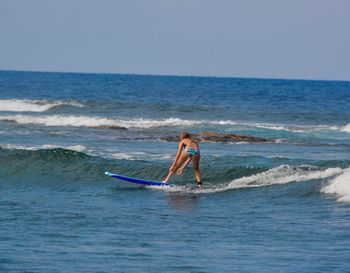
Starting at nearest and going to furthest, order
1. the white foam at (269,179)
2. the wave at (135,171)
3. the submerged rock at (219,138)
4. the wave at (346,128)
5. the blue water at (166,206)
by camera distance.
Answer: the blue water at (166,206) → the white foam at (269,179) → the wave at (135,171) → the submerged rock at (219,138) → the wave at (346,128)

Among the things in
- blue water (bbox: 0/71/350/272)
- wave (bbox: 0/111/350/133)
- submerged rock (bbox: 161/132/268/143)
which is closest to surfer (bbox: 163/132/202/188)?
blue water (bbox: 0/71/350/272)

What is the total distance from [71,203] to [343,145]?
19.1 metres

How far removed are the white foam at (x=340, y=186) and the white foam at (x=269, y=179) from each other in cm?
126

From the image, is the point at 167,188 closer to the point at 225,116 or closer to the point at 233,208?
the point at 233,208

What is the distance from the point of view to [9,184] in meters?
21.9

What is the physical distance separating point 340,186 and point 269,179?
254cm

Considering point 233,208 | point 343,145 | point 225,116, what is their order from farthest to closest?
point 225,116, point 343,145, point 233,208

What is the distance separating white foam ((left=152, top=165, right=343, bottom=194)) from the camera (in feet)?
68.2

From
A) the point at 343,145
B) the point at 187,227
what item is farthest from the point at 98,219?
the point at 343,145

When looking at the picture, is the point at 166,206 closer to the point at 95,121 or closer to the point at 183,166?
the point at 183,166

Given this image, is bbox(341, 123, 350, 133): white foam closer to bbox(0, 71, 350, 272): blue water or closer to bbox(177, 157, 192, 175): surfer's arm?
bbox(0, 71, 350, 272): blue water

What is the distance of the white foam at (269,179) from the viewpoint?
2079cm

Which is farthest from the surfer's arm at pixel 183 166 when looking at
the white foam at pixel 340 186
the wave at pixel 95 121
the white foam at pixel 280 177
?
the wave at pixel 95 121

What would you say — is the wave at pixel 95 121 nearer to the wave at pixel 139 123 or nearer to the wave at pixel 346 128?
the wave at pixel 139 123
